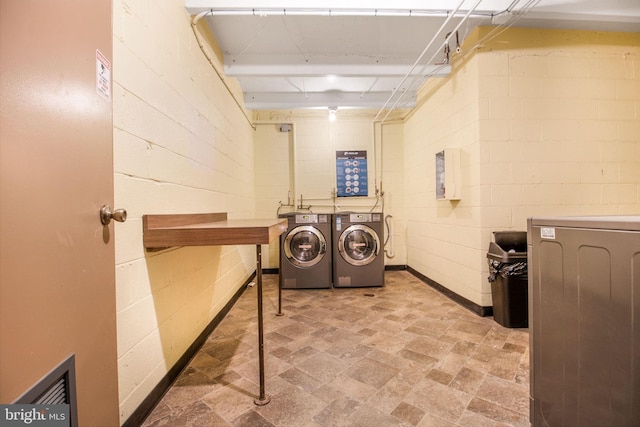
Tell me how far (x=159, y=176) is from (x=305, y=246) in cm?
214

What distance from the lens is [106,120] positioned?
93cm

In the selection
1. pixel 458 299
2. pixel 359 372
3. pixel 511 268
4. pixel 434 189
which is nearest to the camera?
pixel 359 372

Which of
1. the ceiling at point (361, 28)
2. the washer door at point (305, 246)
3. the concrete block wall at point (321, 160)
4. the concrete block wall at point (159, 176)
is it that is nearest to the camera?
the concrete block wall at point (159, 176)

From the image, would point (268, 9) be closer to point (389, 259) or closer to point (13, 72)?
point (13, 72)

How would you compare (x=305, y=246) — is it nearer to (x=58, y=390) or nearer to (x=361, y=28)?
(x=361, y=28)

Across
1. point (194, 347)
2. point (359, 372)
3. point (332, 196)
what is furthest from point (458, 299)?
point (194, 347)

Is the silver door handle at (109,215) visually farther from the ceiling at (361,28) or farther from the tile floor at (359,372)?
the ceiling at (361,28)

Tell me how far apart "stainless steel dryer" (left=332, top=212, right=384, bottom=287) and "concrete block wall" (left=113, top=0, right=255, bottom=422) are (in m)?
1.53

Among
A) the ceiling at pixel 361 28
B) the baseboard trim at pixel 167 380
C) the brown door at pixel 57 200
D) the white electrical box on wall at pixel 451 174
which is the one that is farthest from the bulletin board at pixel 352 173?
the brown door at pixel 57 200

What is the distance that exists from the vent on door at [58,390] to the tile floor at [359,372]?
0.64 m

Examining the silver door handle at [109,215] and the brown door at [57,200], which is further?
the silver door handle at [109,215]

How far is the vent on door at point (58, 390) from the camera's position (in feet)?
2.06

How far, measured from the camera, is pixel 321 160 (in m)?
4.15

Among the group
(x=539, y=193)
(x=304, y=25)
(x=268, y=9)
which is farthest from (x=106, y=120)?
(x=539, y=193)
